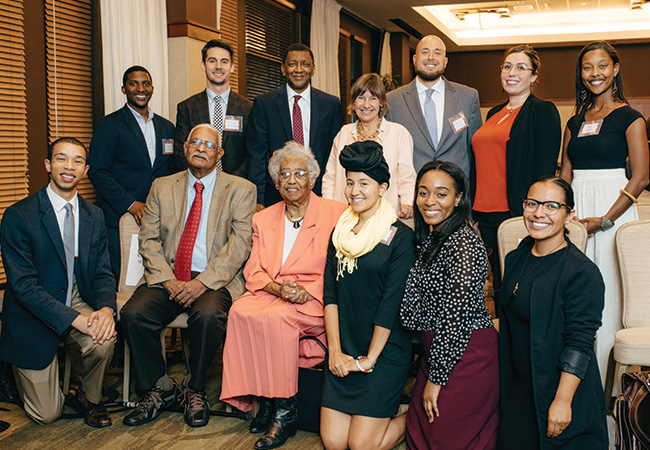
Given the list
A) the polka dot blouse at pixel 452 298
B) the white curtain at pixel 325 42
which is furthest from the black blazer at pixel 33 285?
the white curtain at pixel 325 42

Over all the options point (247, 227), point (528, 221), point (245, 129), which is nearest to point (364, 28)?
point (245, 129)

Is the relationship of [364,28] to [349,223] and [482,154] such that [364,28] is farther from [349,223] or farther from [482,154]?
[349,223]

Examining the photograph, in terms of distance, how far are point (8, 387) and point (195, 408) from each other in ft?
3.71

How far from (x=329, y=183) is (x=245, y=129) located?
817 millimetres

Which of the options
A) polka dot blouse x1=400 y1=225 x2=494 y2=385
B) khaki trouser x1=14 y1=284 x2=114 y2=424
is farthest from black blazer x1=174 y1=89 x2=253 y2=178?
polka dot blouse x1=400 y1=225 x2=494 y2=385

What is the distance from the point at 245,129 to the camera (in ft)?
13.1

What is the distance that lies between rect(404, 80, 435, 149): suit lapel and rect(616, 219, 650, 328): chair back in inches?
47.4

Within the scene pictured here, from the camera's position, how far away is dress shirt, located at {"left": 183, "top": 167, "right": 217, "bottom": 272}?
131 inches

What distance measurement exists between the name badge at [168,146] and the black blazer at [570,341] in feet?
8.71

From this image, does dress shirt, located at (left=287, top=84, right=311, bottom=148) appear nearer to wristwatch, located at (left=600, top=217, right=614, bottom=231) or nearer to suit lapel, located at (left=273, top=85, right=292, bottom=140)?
suit lapel, located at (left=273, top=85, right=292, bottom=140)

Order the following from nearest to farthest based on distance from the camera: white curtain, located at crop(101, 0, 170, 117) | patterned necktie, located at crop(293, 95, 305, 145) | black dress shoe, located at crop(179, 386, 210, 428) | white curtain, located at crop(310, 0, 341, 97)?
black dress shoe, located at crop(179, 386, 210, 428) < patterned necktie, located at crop(293, 95, 305, 145) < white curtain, located at crop(101, 0, 170, 117) < white curtain, located at crop(310, 0, 341, 97)

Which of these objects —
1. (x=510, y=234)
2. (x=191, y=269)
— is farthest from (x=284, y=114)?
(x=510, y=234)

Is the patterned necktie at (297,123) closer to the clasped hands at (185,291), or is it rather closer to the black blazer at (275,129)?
the black blazer at (275,129)

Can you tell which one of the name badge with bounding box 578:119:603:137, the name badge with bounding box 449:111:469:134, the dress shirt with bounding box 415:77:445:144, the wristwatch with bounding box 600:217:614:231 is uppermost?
the dress shirt with bounding box 415:77:445:144
